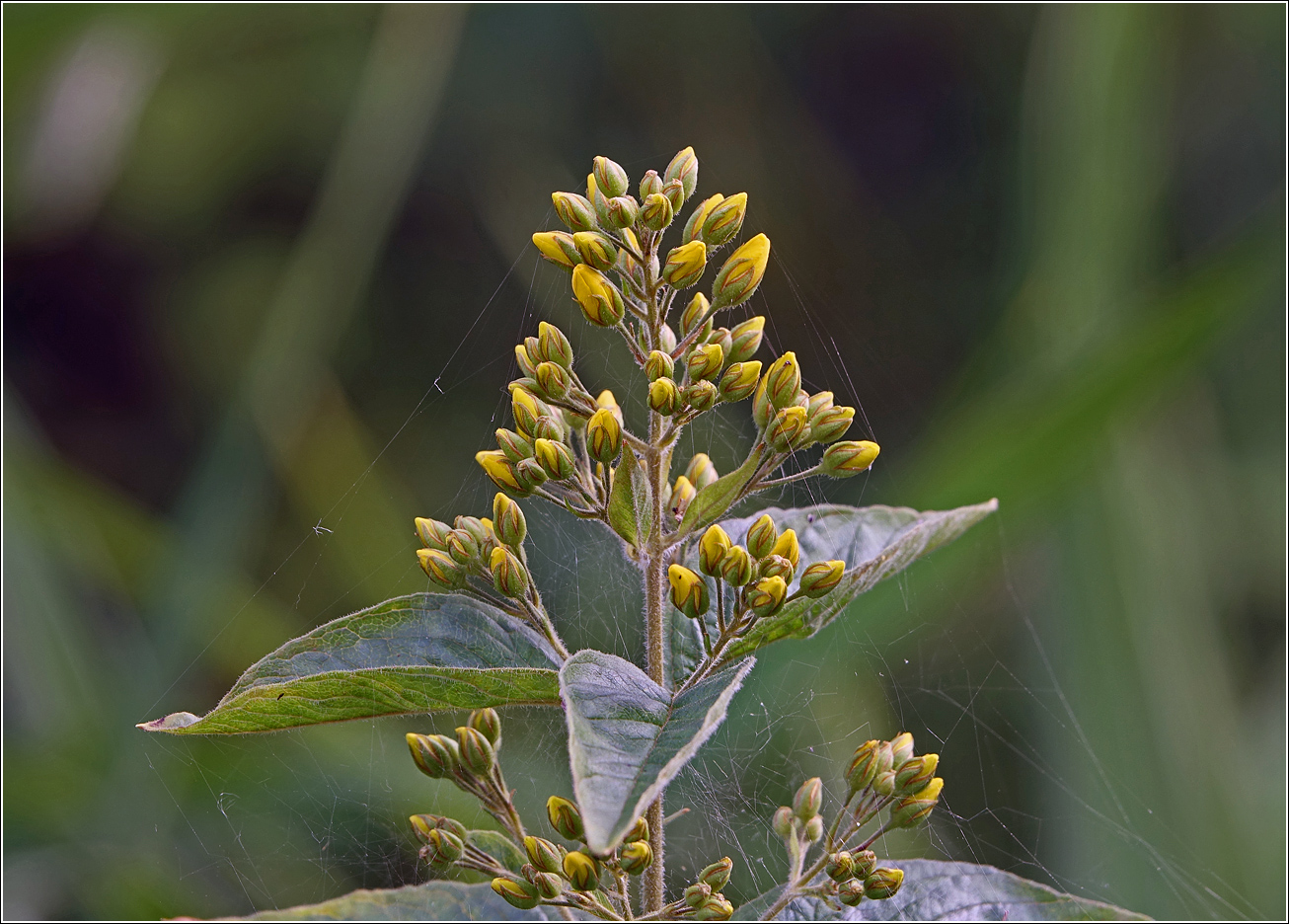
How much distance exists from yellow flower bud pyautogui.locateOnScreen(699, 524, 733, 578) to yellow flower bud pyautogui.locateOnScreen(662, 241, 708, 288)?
0.65ft

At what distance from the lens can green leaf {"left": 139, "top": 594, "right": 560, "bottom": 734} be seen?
0.66 metres

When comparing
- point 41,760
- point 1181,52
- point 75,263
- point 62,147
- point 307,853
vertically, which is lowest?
point 307,853

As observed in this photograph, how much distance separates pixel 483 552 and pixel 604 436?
16 cm

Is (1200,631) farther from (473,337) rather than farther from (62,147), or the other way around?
(62,147)

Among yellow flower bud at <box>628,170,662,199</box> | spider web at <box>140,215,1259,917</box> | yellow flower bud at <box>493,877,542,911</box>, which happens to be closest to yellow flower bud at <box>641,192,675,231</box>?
yellow flower bud at <box>628,170,662,199</box>

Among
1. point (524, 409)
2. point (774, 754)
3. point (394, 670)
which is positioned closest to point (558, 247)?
point (524, 409)

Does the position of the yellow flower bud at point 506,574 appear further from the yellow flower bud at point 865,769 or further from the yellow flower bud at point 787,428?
the yellow flower bud at point 865,769

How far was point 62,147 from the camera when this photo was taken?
7.22 ft

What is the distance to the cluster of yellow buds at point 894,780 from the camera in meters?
0.83

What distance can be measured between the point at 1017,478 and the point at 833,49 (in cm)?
161

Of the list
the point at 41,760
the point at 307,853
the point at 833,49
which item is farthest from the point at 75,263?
the point at 833,49

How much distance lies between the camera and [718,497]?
2.54ft

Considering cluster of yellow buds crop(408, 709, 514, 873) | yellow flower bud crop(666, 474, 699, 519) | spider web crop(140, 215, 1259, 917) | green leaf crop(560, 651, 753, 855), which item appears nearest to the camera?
green leaf crop(560, 651, 753, 855)

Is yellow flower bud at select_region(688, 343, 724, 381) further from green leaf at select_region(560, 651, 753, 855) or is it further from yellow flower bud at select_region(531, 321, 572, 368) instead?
green leaf at select_region(560, 651, 753, 855)
